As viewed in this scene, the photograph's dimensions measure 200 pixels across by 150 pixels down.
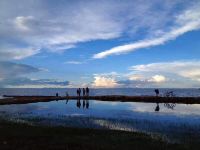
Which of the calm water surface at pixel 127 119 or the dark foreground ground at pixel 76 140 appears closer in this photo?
the dark foreground ground at pixel 76 140

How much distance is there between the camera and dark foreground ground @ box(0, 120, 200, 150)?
20.2 m

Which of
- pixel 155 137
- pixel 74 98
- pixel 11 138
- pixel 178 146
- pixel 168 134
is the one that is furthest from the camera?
pixel 74 98

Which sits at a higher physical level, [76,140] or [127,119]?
[127,119]

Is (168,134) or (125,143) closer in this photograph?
(125,143)

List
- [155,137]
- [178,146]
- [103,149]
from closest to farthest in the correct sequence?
[103,149] < [178,146] < [155,137]

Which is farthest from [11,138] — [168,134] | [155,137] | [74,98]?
[74,98]

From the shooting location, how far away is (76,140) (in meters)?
22.3

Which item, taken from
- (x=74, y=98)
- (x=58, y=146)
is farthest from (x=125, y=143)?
(x=74, y=98)

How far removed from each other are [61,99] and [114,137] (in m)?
69.2

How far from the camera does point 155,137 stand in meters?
24.5

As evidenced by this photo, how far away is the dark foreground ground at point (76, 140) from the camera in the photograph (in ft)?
66.1

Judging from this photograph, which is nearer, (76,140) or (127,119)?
(76,140)

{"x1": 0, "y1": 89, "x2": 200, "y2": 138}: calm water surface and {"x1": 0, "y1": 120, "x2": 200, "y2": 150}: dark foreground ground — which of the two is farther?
{"x1": 0, "y1": 89, "x2": 200, "y2": 138}: calm water surface

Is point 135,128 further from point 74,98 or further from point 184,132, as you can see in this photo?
point 74,98
